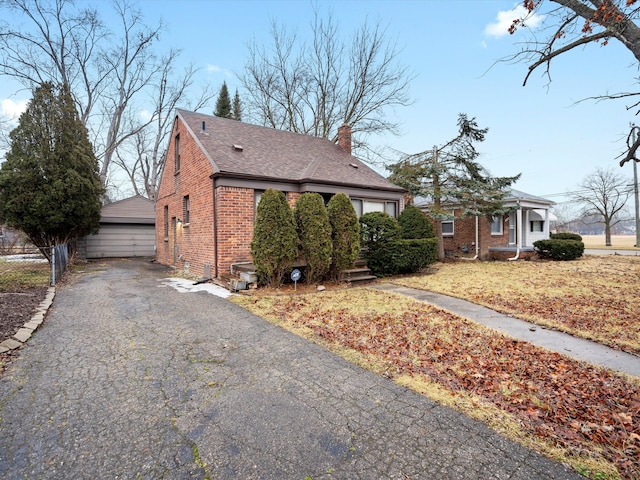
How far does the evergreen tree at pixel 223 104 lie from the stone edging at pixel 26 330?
102 ft

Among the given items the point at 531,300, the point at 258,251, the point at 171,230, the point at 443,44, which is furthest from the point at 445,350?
the point at 171,230

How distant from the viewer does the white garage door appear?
17.9m

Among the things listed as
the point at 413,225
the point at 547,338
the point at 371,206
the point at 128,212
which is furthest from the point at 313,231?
the point at 128,212

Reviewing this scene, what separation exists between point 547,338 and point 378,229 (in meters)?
6.07

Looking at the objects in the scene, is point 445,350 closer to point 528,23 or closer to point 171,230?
point 528,23

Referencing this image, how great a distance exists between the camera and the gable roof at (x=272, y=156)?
10.1 meters

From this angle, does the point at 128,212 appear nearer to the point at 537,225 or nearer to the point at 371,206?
the point at 371,206

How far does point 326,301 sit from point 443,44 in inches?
312

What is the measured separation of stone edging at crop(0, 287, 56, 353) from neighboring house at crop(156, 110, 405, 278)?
407 centimetres

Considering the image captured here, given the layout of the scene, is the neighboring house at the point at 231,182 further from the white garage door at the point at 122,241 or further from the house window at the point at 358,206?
the white garage door at the point at 122,241


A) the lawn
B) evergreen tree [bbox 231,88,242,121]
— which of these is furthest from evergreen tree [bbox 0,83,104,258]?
evergreen tree [bbox 231,88,242,121]

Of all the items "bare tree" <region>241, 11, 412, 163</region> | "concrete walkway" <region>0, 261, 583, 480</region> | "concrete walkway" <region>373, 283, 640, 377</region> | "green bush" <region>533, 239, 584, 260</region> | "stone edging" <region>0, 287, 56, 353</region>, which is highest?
"bare tree" <region>241, 11, 412, 163</region>

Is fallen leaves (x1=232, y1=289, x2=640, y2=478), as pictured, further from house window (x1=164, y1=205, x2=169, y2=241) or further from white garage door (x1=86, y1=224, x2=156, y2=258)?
white garage door (x1=86, y1=224, x2=156, y2=258)

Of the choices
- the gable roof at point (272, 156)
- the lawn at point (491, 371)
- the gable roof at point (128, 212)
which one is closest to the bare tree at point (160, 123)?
the gable roof at point (128, 212)
